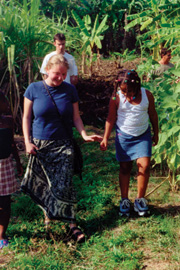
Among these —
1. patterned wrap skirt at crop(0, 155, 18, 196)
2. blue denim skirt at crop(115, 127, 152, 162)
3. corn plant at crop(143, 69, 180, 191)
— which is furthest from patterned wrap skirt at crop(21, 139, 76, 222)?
corn plant at crop(143, 69, 180, 191)

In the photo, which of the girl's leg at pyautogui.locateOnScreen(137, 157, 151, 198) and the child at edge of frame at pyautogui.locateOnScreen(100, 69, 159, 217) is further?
the girl's leg at pyautogui.locateOnScreen(137, 157, 151, 198)

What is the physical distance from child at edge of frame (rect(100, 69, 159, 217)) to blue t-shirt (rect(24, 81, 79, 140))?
0.49 metres

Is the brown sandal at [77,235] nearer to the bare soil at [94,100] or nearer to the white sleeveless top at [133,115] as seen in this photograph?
the white sleeveless top at [133,115]

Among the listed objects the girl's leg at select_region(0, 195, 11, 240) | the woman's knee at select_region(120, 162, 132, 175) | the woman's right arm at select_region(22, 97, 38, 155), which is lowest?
the girl's leg at select_region(0, 195, 11, 240)

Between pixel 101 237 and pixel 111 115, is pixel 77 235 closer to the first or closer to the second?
pixel 101 237

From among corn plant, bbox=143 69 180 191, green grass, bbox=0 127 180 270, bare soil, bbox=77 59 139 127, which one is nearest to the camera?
green grass, bbox=0 127 180 270

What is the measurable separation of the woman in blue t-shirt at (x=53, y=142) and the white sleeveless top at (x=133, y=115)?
0.39m

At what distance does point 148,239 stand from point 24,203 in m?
1.55

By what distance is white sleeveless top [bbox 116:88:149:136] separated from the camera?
346 centimetres

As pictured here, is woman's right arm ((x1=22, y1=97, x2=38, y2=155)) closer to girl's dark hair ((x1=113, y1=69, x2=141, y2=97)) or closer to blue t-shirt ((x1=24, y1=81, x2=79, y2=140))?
blue t-shirt ((x1=24, y1=81, x2=79, y2=140))

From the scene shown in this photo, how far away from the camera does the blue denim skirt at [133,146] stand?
354cm

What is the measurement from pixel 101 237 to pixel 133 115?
124 centimetres

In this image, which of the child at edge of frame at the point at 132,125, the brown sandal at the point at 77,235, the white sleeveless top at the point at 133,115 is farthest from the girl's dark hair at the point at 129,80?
the brown sandal at the point at 77,235

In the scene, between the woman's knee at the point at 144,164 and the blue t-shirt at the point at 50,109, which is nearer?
the blue t-shirt at the point at 50,109
